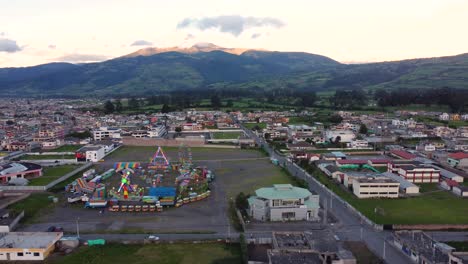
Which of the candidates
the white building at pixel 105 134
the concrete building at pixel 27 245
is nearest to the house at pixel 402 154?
the concrete building at pixel 27 245

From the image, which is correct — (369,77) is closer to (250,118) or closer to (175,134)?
(250,118)

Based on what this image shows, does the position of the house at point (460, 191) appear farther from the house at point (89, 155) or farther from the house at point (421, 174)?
the house at point (89, 155)

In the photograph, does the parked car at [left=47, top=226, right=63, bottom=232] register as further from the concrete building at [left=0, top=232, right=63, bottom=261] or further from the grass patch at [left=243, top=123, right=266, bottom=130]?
the grass patch at [left=243, top=123, right=266, bottom=130]

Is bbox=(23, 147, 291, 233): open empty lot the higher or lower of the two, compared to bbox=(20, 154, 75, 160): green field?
lower

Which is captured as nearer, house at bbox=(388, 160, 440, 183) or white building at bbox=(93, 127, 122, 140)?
house at bbox=(388, 160, 440, 183)

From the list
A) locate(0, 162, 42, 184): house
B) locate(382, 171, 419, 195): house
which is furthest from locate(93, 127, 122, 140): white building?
locate(382, 171, 419, 195): house

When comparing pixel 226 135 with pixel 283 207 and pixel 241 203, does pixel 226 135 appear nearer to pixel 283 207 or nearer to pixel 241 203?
pixel 241 203
